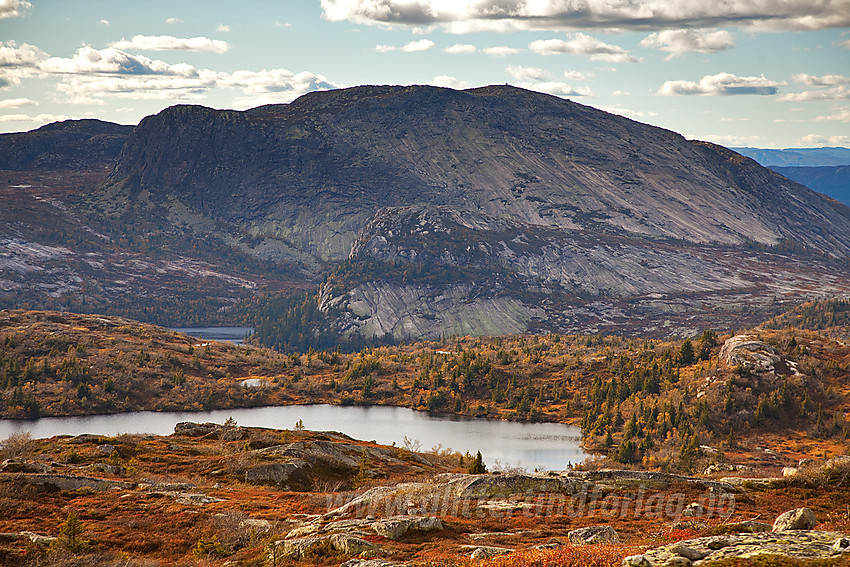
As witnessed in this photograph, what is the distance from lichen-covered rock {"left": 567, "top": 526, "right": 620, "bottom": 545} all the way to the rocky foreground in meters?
0.07

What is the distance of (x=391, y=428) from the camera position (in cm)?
12825

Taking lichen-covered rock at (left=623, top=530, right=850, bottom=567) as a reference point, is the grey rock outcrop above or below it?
below

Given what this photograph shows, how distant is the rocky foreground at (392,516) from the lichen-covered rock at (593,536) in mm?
72

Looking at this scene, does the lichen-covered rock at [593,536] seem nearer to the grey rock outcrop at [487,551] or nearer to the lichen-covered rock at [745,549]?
the grey rock outcrop at [487,551]

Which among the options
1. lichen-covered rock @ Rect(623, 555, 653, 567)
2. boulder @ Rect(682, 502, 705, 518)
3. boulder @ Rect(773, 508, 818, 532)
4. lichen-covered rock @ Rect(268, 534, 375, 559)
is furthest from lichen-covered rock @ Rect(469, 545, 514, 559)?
boulder @ Rect(682, 502, 705, 518)

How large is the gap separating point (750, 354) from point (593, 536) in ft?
333

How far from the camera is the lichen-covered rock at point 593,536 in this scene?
2947 centimetres

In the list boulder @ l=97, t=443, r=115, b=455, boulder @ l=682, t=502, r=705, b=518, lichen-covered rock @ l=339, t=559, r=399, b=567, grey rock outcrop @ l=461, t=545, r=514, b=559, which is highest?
grey rock outcrop @ l=461, t=545, r=514, b=559

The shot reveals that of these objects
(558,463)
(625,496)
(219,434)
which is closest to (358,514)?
(625,496)

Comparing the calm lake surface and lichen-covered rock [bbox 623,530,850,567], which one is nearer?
lichen-covered rock [bbox 623,530,850,567]

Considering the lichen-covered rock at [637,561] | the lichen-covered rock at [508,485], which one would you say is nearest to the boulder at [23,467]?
the lichen-covered rock at [508,485]

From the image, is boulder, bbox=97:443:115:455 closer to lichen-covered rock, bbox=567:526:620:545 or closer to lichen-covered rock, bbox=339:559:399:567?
lichen-covered rock, bbox=339:559:399:567

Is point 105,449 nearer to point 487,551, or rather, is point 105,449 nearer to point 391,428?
point 487,551

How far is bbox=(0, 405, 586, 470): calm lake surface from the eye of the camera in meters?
111
